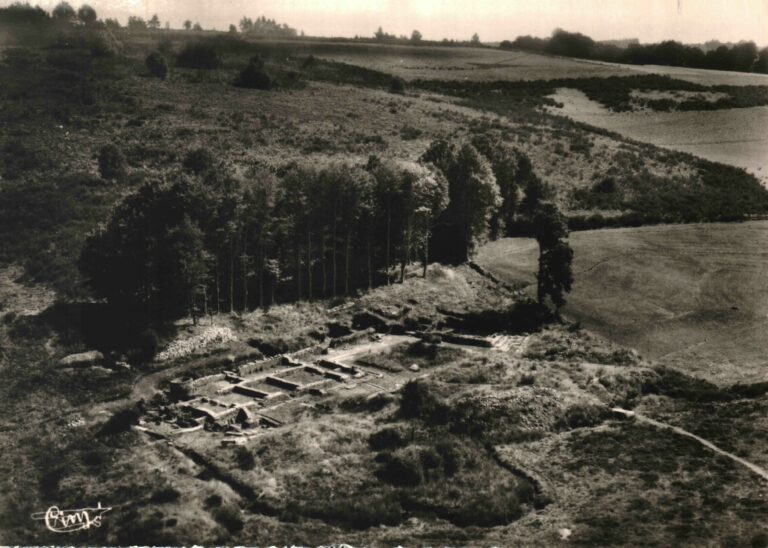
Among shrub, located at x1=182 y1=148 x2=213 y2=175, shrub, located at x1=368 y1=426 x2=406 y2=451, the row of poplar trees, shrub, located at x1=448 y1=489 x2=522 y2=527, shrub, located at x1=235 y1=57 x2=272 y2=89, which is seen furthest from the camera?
shrub, located at x1=235 y1=57 x2=272 y2=89

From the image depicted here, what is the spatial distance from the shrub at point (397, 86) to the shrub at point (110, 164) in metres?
56.9

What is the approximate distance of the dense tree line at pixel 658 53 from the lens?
277 ft

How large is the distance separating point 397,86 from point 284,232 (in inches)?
2655

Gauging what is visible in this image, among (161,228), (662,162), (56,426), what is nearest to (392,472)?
(56,426)

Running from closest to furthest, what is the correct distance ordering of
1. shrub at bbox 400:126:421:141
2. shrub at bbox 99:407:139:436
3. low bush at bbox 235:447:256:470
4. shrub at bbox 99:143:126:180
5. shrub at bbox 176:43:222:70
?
low bush at bbox 235:447:256:470 < shrub at bbox 99:407:139:436 < shrub at bbox 99:143:126:180 < shrub at bbox 400:126:421:141 < shrub at bbox 176:43:222:70

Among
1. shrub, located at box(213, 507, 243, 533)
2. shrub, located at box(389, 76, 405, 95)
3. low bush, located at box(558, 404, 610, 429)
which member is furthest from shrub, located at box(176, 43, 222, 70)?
shrub, located at box(213, 507, 243, 533)

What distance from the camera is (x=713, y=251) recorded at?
6562 centimetres

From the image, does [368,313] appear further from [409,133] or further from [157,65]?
[157,65]

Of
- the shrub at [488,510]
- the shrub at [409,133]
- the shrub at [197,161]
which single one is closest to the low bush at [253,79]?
the shrub at [409,133]

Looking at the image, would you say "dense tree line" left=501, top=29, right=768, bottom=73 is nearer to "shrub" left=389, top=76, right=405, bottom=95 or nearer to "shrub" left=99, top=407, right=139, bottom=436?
"shrub" left=389, top=76, right=405, bottom=95

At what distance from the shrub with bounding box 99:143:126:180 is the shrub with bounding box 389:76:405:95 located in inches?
2239

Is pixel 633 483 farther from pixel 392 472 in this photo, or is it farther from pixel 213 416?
pixel 213 416

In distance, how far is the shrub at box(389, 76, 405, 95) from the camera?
118 meters

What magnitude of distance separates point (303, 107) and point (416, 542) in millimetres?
79862
